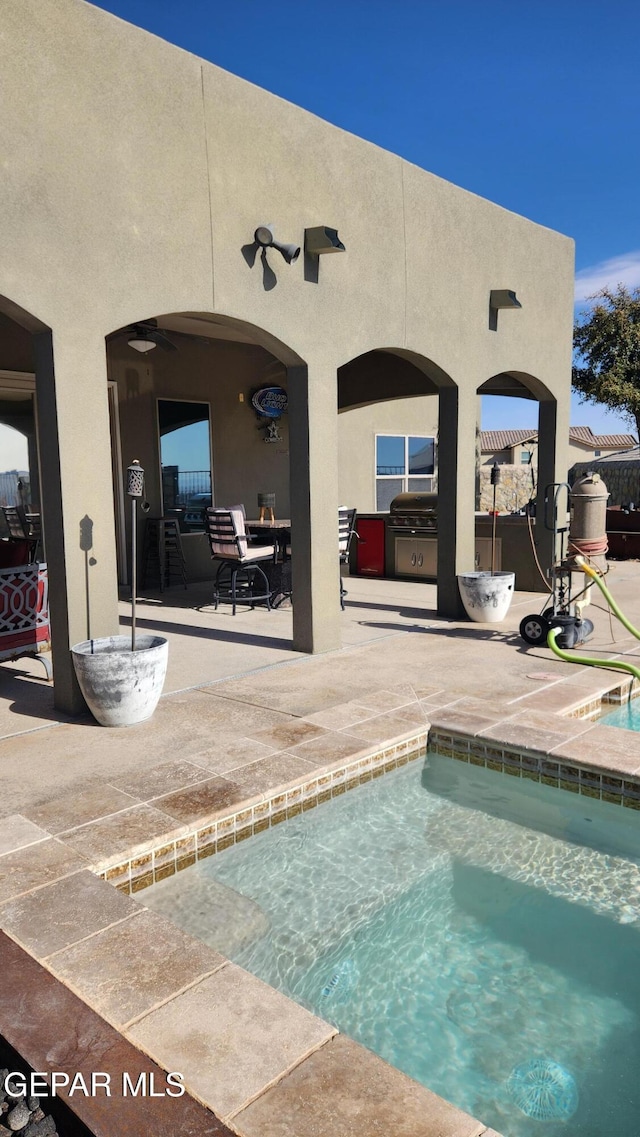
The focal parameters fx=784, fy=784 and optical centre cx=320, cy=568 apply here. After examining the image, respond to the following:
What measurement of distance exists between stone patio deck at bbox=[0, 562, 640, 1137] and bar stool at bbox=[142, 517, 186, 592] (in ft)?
6.75

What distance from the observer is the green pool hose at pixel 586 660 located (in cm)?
554

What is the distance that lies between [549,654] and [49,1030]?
193 inches

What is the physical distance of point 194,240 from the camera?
505 centimetres

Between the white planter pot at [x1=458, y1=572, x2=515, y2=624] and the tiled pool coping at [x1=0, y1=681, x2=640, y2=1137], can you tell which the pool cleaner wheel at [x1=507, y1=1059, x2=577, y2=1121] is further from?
the white planter pot at [x1=458, y1=572, x2=515, y2=624]

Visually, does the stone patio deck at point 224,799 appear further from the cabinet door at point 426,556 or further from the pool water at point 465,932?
the cabinet door at point 426,556

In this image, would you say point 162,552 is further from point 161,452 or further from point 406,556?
point 406,556

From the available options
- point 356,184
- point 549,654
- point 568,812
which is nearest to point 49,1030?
point 568,812

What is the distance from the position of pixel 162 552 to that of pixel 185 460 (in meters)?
1.27

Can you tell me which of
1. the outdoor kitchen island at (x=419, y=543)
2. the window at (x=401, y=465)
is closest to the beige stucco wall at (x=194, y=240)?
the outdoor kitchen island at (x=419, y=543)

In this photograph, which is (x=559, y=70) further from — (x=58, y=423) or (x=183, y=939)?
(x=183, y=939)

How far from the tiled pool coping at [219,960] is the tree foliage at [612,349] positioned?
2672cm

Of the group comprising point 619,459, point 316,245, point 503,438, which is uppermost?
point 503,438

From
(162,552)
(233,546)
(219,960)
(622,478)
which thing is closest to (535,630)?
(233,546)

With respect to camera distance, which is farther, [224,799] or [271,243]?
[271,243]
